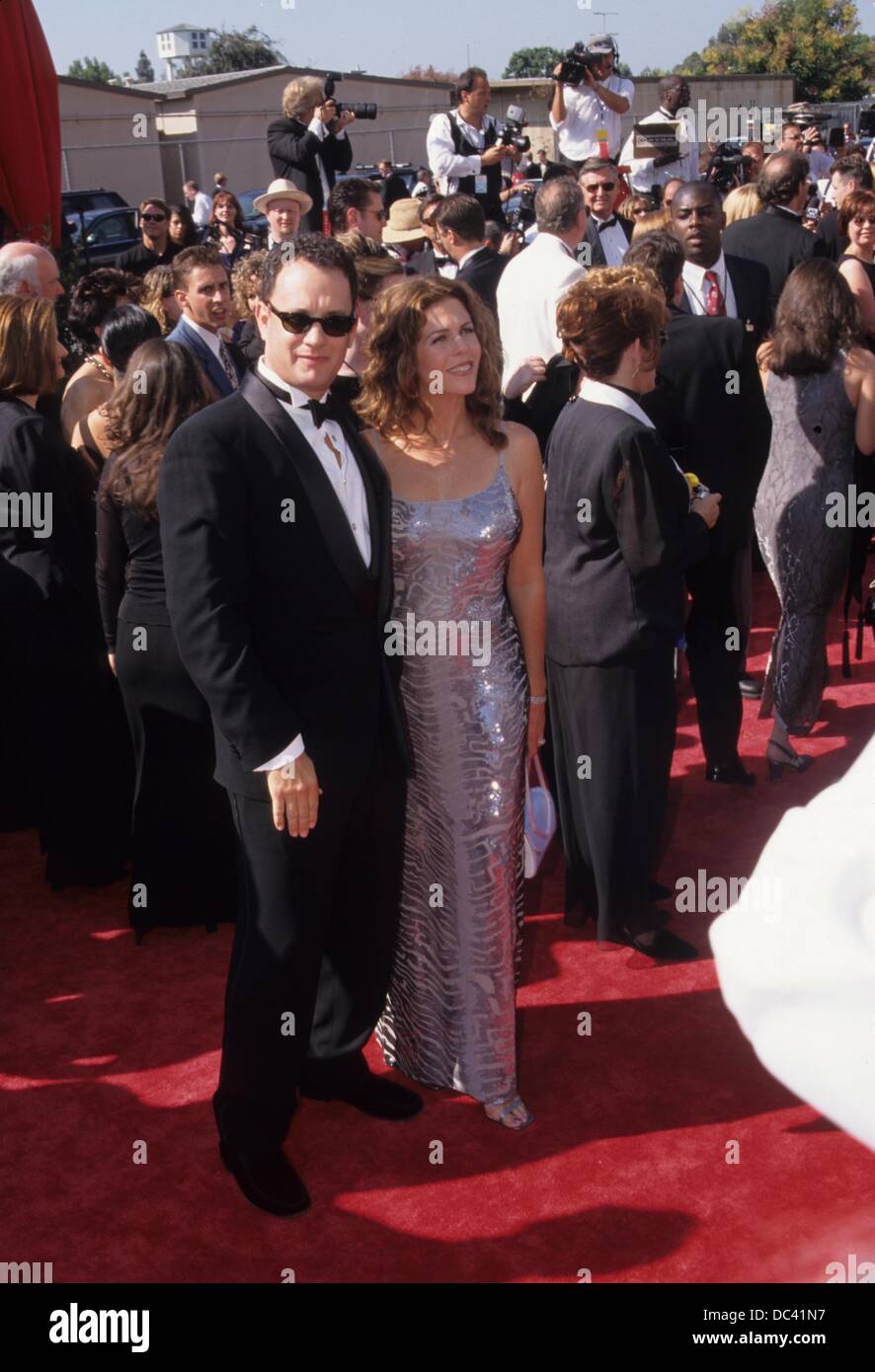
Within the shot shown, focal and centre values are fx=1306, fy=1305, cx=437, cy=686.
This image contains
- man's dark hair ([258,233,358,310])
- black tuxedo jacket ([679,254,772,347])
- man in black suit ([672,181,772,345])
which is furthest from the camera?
black tuxedo jacket ([679,254,772,347])

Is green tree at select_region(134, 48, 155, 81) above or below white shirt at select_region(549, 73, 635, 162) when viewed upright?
above

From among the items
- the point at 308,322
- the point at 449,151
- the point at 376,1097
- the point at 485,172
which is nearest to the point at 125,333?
the point at 308,322

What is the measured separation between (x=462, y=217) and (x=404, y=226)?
2223 mm

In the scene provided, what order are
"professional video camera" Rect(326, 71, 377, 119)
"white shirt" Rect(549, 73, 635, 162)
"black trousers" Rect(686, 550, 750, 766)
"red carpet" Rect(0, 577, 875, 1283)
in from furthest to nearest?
"white shirt" Rect(549, 73, 635, 162)
"professional video camera" Rect(326, 71, 377, 119)
"black trousers" Rect(686, 550, 750, 766)
"red carpet" Rect(0, 577, 875, 1283)

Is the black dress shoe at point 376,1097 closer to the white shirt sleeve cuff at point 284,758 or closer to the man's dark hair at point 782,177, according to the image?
the white shirt sleeve cuff at point 284,758

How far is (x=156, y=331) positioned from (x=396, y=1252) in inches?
114

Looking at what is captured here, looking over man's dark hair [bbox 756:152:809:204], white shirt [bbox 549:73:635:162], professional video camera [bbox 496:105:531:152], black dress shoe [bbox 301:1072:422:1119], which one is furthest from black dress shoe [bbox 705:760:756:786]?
white shirt [bbox 549:73:635:162]

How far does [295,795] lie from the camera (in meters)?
2.44

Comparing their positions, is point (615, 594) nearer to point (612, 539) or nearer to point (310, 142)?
point (612, 539)

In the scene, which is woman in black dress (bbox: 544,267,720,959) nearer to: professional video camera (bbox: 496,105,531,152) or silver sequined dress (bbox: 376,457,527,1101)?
silver sequined dress (bbox: 376,457,527,1101)

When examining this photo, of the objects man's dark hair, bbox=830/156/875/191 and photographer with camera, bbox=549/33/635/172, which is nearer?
man's dark hair, bbox=830/156/875/191

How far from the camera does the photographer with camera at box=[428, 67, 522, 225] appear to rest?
733 cm

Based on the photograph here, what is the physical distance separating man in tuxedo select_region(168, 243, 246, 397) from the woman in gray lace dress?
1.95 m

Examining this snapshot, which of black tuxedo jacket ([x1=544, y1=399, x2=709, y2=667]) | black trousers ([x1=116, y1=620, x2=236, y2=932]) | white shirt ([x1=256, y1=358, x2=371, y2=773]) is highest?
white shirt ([x1=256, y1=358, x2=371, y2=773])
